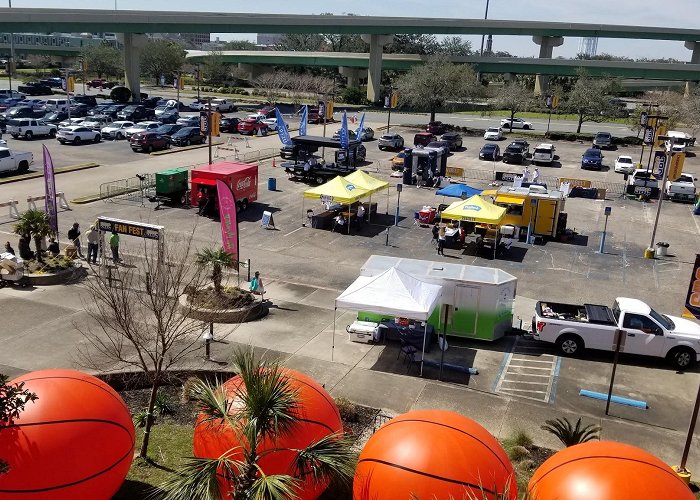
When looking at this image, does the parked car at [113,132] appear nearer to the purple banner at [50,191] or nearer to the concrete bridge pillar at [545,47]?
the purple banner at [50,191]

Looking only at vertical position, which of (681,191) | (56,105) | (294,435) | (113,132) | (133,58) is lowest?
(113,132)

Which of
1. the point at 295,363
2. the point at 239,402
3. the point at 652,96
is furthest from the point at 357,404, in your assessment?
the point at 652,96

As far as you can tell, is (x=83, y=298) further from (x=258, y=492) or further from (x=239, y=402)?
(x=258, y=492)

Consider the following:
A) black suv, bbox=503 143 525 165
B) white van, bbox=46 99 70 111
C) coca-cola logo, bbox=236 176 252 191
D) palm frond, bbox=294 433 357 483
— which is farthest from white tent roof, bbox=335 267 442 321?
white van, bbox=46 99 70 111

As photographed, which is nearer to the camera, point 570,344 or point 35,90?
point 570,344

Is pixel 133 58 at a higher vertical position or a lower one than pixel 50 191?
higher

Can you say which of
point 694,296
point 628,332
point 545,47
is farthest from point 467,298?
point 545,47

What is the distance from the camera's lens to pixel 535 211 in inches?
1140

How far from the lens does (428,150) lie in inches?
1554

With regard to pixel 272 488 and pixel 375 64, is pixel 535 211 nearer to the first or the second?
pixel 272 488

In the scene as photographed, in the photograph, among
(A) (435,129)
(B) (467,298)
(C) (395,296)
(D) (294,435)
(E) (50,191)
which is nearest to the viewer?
(D) (294,435)

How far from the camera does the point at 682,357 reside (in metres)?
16.9

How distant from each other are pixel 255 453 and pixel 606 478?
404 centimetres

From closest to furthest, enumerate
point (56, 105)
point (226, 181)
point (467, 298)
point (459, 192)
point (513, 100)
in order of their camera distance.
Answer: point (467, 298) < point (226, 181) < point (459, 192) < point (56, 105) < point (513, 100)
